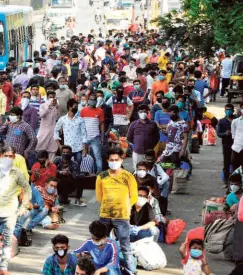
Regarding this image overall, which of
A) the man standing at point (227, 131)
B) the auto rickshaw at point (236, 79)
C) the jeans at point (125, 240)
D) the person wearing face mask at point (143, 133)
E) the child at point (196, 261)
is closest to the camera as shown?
the child at point (196, 261)

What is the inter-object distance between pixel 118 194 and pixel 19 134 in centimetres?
469

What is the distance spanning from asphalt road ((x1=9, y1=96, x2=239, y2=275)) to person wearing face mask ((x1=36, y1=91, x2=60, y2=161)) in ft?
3.29

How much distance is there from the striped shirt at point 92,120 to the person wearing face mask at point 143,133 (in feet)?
4.24

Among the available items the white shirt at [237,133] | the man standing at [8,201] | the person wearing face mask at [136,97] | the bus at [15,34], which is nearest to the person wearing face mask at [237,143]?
the white shirt at [237,133]

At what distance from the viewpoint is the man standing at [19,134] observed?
1669 centimetres

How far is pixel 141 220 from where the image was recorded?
13.2 metres

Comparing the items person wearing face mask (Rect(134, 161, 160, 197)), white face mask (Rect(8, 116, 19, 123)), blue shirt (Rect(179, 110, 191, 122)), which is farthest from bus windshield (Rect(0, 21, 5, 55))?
person wearing face mask (Rect(134, 161, 160, 197))

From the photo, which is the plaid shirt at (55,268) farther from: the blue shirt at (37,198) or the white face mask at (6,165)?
the blue shirt at (37,198)

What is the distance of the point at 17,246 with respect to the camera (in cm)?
1387

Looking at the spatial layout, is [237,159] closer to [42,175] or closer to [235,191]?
[235,191]

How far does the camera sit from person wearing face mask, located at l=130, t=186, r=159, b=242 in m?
13.1

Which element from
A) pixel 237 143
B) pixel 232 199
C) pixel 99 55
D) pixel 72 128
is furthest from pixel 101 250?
pixel 99 55

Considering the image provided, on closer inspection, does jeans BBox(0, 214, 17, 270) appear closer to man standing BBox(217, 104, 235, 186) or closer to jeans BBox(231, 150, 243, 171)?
jeans BBox(231, 150, 243, 171)

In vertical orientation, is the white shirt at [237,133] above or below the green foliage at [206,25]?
below
